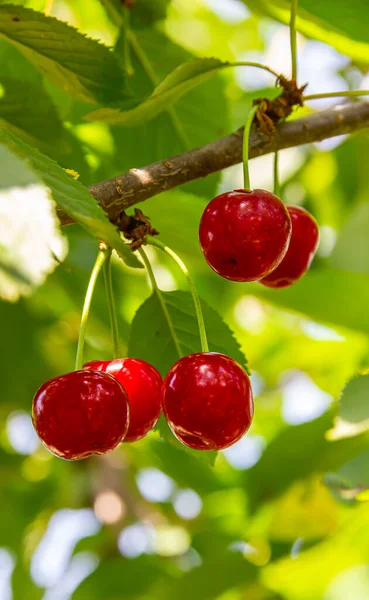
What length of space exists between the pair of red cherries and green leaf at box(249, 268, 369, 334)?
1303mm

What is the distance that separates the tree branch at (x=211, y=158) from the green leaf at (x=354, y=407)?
565 millimetres

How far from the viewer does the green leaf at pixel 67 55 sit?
163 centimetres

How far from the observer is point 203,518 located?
11.3 feet

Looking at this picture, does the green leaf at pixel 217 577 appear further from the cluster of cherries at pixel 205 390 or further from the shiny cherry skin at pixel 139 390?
the cluster of cherries at pixel 205 390

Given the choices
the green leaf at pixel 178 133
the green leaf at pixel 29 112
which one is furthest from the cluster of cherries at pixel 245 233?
the green leaf at pixel 178 133

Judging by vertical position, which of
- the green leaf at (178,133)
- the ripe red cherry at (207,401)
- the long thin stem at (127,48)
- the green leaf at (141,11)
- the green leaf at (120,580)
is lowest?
the ripe red cherry at (207,401)

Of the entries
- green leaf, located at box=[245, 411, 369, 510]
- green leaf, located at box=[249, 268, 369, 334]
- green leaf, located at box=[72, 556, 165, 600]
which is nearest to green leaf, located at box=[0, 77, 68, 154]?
green leaf, located at box=[249, 268, 369, 334]

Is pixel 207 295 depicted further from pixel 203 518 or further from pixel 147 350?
pixel 147 350

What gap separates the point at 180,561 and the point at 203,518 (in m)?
0.33

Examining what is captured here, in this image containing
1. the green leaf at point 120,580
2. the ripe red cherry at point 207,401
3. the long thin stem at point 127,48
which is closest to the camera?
the ripe red cherry at point 207,401

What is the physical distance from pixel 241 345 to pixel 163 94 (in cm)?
83

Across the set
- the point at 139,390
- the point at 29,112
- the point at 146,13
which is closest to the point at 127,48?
the point at 146,13

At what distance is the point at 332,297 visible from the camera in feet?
9.18

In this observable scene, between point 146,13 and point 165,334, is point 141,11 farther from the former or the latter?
point 165,334
